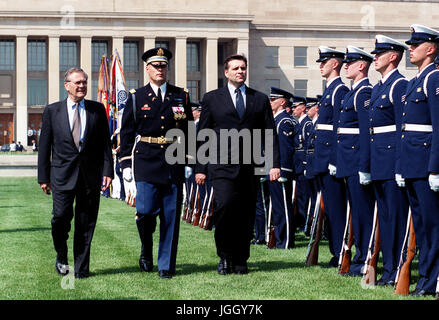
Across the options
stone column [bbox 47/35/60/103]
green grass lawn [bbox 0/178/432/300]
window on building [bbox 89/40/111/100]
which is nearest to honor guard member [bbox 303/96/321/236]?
green grass lawn [bbox 0/178/432/300]

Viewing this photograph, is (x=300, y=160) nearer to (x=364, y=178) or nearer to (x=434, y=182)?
(x=364, y=178)

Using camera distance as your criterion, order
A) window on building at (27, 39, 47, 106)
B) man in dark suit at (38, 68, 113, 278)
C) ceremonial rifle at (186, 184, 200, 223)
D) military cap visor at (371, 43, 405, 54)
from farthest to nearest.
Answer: window on building at (27, 39, 47, 106) → ceremonial rifle at (186, 184, 200, 223) → man in dark suit at (38, 68, 113, 278) → military cap visor at (371, 43, 405, 54)

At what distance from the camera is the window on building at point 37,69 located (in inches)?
3430

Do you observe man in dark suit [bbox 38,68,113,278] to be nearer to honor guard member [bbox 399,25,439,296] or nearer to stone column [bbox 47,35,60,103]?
honor guard member [bbox 399,25,439,296]

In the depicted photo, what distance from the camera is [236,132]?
32.4ft

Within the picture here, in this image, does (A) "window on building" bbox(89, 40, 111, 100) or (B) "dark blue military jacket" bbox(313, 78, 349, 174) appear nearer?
(B) "dark blue military jacket" bbox(313, 78, 349, 174)

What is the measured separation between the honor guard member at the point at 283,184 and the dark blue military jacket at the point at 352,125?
3429 mm

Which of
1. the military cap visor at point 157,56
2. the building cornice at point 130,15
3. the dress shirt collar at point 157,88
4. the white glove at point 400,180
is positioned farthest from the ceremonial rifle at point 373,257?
the building cornice at point 130,15

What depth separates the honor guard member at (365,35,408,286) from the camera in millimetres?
8773

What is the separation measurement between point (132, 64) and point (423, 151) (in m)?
83.1

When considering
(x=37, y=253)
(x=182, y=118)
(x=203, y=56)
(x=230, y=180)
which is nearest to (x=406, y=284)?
(x=230, y=180)

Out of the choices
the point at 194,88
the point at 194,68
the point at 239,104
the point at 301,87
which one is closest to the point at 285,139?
the point at 239,104

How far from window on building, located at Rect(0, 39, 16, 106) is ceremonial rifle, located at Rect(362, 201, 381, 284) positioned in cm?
8031
